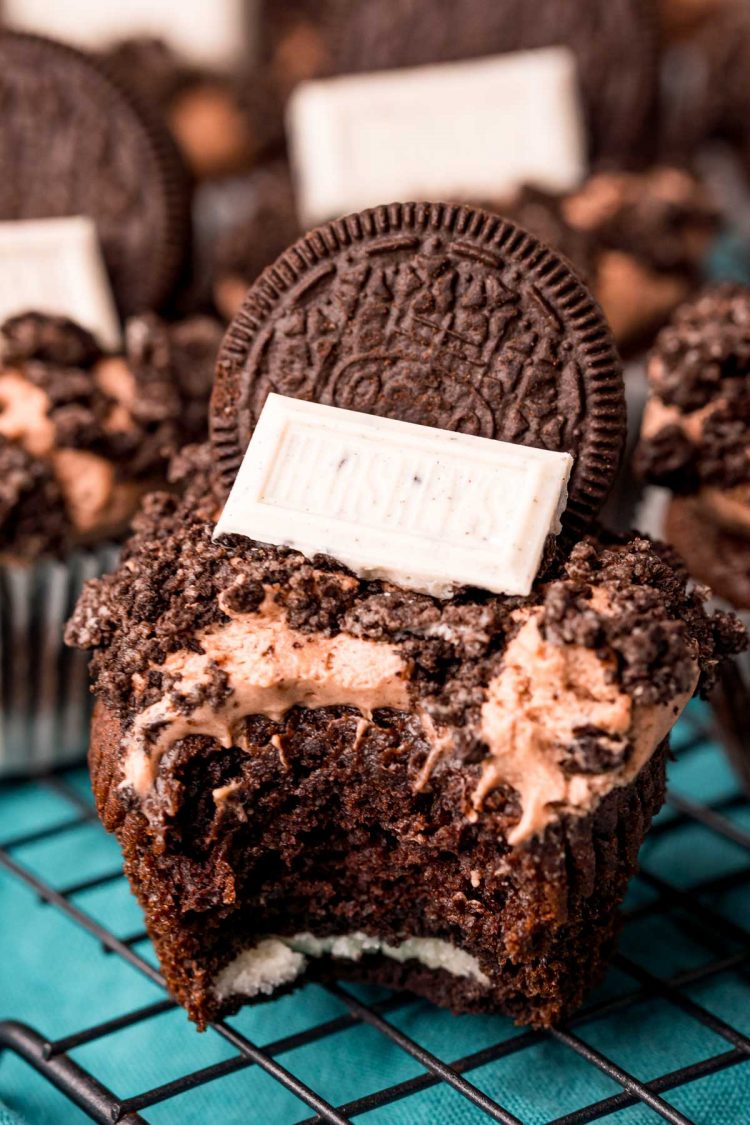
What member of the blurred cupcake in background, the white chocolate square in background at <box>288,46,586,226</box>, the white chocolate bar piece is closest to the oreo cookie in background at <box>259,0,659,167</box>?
the white chocolate square in background at <box>288,46,586,226</box>

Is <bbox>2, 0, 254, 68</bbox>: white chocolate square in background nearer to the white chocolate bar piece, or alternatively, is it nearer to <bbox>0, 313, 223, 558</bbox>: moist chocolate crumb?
<bbox>0, 313, 223, 558</bbox>: moist chocolate crumb

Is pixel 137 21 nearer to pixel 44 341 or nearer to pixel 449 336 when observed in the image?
pixel 44 341

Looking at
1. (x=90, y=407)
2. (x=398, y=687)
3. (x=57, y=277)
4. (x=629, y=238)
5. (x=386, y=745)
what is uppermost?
(x=629, y=238)

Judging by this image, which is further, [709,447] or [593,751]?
[709,447]

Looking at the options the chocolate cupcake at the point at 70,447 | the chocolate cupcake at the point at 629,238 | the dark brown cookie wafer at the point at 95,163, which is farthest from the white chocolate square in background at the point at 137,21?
the chocolate cupcake at the point at 70,447

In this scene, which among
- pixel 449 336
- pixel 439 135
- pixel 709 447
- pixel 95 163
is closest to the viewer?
pixel 449 336

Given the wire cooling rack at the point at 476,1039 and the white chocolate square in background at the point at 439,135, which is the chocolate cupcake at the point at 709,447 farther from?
the white chocolate square in background at the point at 439,135

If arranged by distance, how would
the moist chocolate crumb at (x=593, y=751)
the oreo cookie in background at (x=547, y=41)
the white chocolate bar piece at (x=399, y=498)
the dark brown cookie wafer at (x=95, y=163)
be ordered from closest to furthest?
1. the moist chocolate crumb at (x=593, y=751)
2. the white chocolate bar piece at (x=399, y=498)
3. the dark brown cookie wafer at (x=95, y=163)
4. the oreo cookie in background at (x=547, y=41)

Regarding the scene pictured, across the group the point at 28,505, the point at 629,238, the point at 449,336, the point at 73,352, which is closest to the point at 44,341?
the point at 73,352
